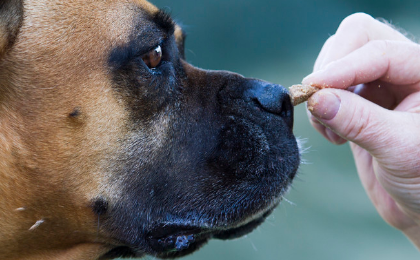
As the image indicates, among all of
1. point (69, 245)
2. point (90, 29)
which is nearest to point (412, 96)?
point (90, 29)

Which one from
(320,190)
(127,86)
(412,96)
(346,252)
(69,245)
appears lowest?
(346,252)

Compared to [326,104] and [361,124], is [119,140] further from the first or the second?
[361,124]

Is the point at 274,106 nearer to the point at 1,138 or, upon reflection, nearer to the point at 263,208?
the point at 263,208

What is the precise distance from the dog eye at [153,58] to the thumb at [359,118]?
60 centimetres

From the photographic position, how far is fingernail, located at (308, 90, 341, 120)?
1672 millimetres

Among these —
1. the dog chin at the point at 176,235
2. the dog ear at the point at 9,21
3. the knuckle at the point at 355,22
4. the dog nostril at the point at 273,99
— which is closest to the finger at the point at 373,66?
the dog nostril at the point at 273,99

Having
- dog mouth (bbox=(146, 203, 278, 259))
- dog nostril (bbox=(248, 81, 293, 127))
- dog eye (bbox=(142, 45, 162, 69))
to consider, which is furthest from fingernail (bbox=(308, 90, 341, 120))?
dog eye (bbox=(142, 45, 162, 69))

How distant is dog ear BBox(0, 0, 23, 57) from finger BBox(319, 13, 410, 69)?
123 cm

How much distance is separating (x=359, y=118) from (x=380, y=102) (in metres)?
Result: 0.53

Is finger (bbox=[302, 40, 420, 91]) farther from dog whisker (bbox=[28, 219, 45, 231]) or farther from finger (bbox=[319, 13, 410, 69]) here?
dog whisker (bbox=[28, 219, 45, 231])

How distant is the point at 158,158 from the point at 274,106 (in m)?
0.49

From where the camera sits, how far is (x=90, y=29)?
167cm

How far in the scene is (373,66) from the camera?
1812 millimetres

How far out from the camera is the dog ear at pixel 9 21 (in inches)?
62.5
